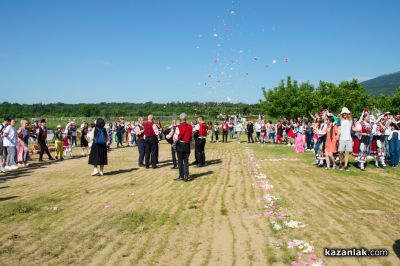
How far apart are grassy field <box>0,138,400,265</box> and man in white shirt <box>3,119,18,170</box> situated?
312 cm

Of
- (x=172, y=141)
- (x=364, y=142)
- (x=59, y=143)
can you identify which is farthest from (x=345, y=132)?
(x=59, y=143)

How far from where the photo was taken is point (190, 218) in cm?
692

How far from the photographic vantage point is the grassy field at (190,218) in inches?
206

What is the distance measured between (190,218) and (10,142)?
10.6 meters

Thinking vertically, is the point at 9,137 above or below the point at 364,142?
above

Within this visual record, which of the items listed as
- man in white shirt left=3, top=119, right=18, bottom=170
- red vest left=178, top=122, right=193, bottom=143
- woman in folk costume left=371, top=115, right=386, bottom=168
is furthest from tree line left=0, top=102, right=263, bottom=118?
red vest left=178, top=122, right=193, bottom=143

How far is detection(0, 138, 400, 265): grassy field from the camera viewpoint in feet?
17.2

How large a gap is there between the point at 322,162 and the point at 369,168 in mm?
1617

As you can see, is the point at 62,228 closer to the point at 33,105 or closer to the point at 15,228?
the point at 15,228

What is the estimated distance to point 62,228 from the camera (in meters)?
6.54

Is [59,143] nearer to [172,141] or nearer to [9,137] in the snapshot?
[9,137]

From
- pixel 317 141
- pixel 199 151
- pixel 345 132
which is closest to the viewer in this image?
pixel 345 132

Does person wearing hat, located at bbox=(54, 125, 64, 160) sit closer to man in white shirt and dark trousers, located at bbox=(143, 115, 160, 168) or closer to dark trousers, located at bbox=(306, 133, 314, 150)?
man in white shirt and dark trousers, located at bbox=(143, 115, 160, 168)

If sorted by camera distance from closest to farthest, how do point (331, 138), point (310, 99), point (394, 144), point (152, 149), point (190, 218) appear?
1. point (190, 218)
2. point (331, 138)
3. point (394, 144)
4. point (152, 149)
5. point (310, 99)
